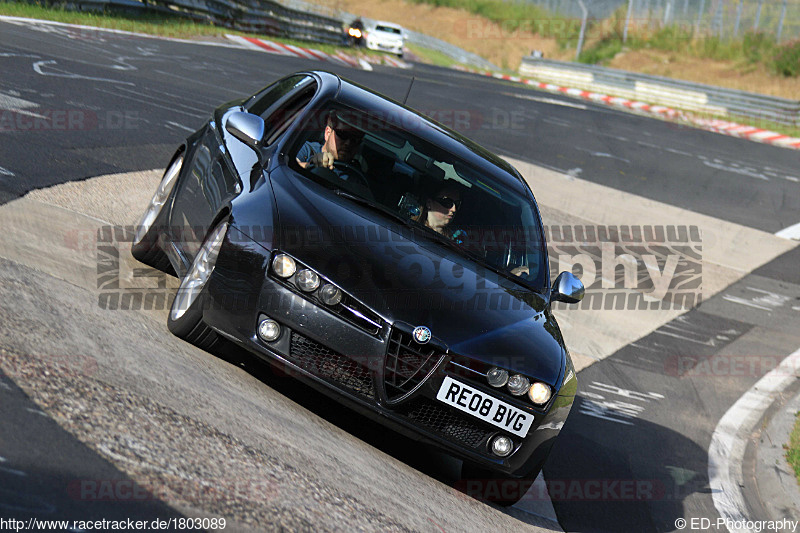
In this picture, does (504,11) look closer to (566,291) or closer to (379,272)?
(566,291)

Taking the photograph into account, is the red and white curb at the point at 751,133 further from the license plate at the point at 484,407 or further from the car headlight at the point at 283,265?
the car headlight at the point at 283,265

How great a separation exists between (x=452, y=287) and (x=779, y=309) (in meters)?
7.24

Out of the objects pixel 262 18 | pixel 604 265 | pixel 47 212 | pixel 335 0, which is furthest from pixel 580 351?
pixel 335 0

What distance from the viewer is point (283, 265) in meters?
4.56

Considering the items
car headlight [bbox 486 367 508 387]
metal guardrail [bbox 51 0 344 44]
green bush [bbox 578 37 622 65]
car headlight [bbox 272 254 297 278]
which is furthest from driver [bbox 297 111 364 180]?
green bush [bbox 578 37 622 65]

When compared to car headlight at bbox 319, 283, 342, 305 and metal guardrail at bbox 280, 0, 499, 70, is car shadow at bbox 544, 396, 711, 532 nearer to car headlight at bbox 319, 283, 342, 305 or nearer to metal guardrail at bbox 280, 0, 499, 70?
car headlight at bbox 319, 283, 342, 305

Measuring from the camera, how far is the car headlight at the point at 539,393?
4734mm

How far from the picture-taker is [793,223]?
50.4 ft

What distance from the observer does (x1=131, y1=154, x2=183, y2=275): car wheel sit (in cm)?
637

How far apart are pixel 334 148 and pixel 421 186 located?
0.57 metres

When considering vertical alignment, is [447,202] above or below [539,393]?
above

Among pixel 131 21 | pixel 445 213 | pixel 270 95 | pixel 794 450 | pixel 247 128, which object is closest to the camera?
pixel 247 128

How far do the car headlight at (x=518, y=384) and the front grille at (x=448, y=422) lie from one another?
0.73 feet

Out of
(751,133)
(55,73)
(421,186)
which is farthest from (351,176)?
(751,133)
